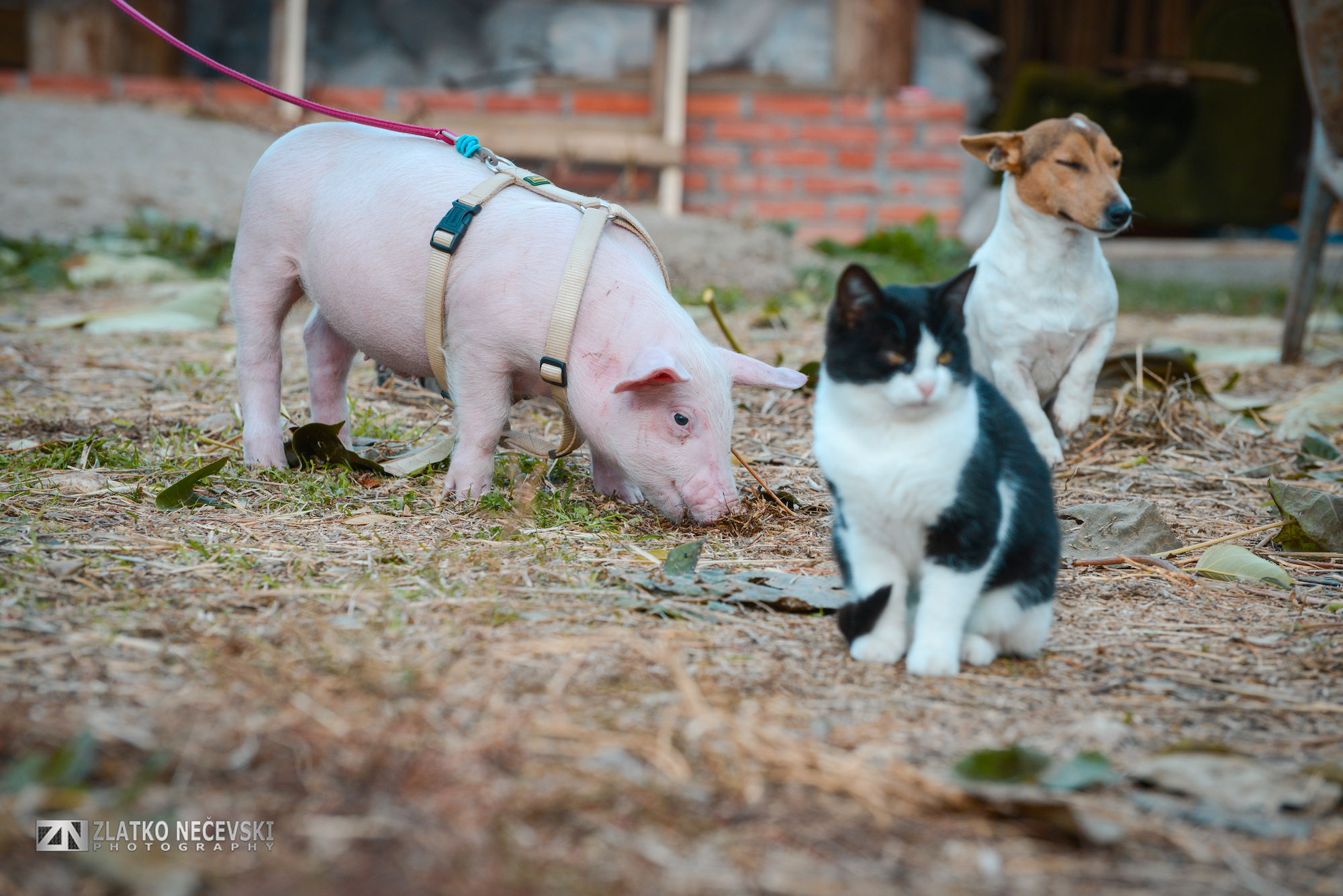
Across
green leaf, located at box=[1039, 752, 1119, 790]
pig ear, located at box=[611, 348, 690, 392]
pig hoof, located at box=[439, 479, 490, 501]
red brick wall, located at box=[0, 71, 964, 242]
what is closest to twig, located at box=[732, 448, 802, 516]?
pig ear, located at box=[611, 348, 690, 392]

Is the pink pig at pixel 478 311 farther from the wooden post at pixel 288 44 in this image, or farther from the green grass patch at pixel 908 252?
the wooden post at pixel 288 44

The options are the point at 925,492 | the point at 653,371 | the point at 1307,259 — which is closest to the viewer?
the point at 925,492

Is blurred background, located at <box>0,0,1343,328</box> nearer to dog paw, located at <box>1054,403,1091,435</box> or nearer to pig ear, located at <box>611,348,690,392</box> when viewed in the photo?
dog paw, located at <box>1054,403,1091,435</box>

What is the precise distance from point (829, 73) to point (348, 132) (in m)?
6.13

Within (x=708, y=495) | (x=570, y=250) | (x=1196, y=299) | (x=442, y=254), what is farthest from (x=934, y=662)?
(x=1196, y=299)

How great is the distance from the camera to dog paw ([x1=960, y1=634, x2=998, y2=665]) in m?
1.88

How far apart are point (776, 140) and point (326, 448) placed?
621 centimetres

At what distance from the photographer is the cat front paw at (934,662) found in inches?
70.6

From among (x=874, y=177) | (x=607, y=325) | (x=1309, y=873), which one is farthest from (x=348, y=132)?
(x=874, y=177)

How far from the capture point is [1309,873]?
128 centimetres

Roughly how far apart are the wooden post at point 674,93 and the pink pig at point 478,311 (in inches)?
202

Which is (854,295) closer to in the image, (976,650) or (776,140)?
(976,650)

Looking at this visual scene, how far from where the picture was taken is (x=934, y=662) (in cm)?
179

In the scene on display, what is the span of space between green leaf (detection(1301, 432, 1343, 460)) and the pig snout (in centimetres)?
205
